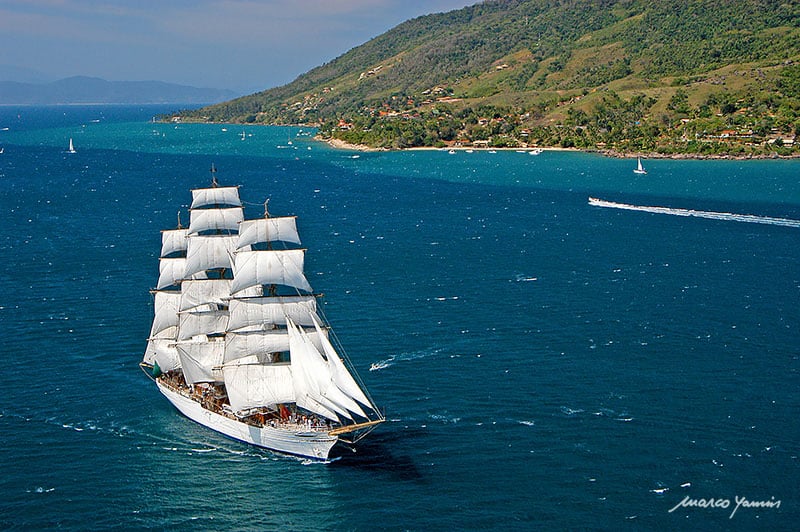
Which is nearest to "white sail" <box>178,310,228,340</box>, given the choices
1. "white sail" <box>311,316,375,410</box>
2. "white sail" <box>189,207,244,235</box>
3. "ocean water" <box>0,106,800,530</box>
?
"ocean water" <box>0,106,800,530</box>

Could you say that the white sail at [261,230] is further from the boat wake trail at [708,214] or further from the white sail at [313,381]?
the boat wake trail at [708,214]

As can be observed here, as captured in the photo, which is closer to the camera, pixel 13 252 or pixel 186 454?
pixel 186 454

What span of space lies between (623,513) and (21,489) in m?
32.5

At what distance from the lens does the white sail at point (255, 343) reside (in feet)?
170

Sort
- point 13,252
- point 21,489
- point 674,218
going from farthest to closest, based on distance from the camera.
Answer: point 674,218, point 13,252, point 21,489

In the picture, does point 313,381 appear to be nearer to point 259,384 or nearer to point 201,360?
point 259,384

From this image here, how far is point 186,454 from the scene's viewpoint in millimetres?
47969

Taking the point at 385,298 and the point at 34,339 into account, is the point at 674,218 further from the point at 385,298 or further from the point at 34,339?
the point at 34,339

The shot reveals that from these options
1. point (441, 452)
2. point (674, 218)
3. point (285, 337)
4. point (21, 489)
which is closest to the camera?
point (21, 489)

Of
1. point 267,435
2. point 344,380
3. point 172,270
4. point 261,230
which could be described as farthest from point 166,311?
point 344,380

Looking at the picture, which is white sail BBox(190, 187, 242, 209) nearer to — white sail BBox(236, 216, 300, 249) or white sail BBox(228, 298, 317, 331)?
white sail BBox(236, 216, 300, 249)

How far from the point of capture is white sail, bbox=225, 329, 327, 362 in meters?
51.8

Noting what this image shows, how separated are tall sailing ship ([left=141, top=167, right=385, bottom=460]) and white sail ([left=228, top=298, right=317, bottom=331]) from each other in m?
0.06

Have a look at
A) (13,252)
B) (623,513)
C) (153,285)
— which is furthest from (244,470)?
(13,252)
